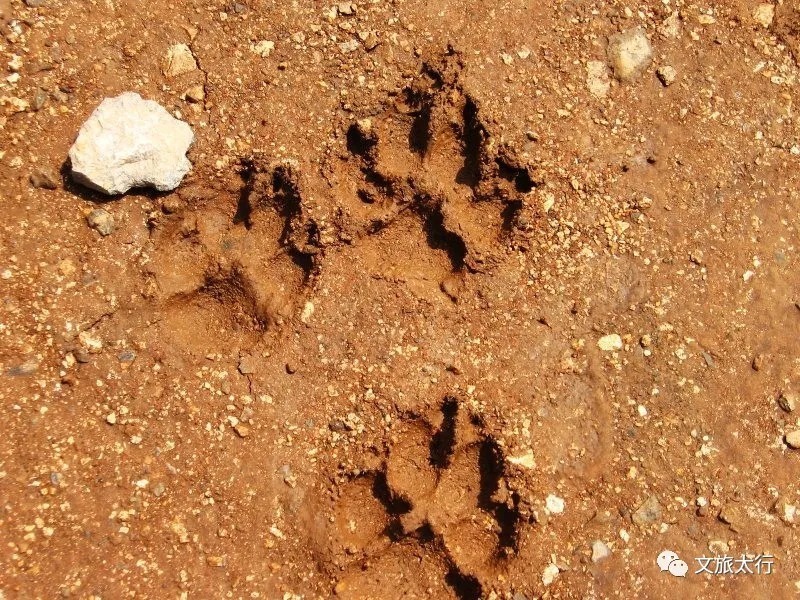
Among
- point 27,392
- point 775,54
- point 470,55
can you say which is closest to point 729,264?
point 775,54

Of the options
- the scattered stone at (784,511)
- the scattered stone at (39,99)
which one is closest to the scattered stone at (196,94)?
the scattered stone at (39,99)

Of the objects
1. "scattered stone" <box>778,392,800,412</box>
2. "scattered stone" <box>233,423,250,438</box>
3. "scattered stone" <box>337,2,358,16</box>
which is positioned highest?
"scattered stone" <box>337,2,358,16</box>

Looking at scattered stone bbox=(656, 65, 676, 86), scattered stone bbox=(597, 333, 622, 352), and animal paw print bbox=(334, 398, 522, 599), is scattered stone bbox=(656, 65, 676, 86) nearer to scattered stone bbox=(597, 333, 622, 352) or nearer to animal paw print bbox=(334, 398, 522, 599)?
scattered stone bbox=(597, 333, 622, 352)

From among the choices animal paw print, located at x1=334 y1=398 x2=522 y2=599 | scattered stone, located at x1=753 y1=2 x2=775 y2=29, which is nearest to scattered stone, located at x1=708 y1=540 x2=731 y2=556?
animal paw print, located at x1=334 y1=398 x2=522 y2=599

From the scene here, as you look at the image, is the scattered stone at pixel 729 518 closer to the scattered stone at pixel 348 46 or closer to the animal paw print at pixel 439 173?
the animal paw print at pixel 439 173

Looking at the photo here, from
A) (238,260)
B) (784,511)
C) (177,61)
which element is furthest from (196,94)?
(784,511)

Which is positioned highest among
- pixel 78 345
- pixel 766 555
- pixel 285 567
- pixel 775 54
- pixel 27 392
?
pixel 775 54

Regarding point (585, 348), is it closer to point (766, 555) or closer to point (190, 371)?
point (766, 555)
